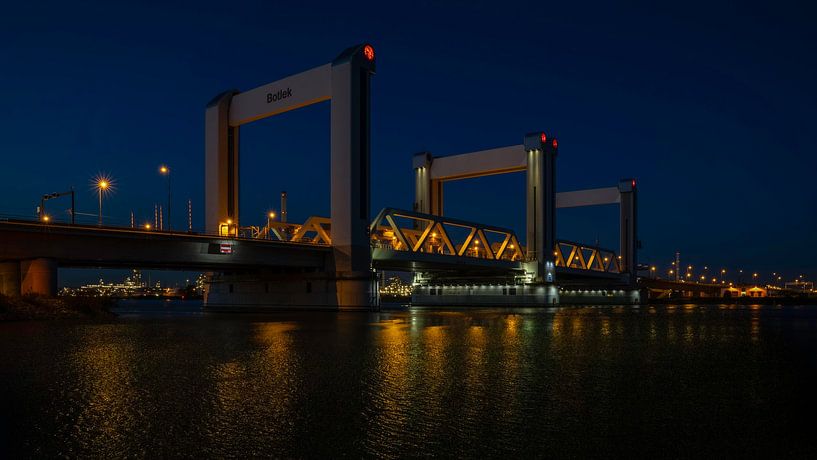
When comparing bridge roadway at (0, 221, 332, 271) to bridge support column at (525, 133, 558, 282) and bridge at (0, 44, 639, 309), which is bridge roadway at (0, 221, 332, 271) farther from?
bridge support column at (525, 133, 558, 282)

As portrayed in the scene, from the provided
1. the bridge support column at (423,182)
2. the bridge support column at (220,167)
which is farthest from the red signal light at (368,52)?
the bridge support column at (423,182)

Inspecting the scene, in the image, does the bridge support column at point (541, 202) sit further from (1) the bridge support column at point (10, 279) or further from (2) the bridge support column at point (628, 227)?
(1) the bridge support column at point (10, 279)

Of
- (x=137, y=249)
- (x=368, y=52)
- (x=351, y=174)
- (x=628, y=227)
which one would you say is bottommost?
(x=137, y=249)

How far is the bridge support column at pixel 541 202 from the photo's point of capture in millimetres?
97000

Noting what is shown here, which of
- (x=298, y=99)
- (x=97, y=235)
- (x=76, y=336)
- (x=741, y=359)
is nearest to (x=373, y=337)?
(x=76, y=336)

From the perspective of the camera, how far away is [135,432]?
9453 mm

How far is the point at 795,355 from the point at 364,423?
57.5ft

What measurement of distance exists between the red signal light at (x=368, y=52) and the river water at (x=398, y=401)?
43.7m

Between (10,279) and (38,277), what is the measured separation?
2284mm

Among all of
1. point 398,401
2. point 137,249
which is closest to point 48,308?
point 137,249

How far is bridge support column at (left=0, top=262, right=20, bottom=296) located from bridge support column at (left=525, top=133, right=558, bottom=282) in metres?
69.2

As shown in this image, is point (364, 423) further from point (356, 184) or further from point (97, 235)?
point (356, 184)

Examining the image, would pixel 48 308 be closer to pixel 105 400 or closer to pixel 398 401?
pixel 105 400

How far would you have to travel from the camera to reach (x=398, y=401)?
12.0 m
